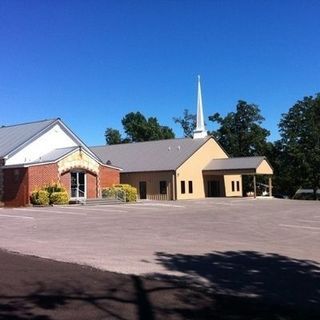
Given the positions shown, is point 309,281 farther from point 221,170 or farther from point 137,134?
point 137,134

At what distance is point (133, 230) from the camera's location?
56.4 feet

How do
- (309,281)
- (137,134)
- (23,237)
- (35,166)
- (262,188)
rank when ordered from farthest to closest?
1. (137,134)
2. (262,188)
3. (35,166)
4. (23,237)
5. (309,281)

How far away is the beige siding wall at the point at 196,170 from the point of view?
4716cm

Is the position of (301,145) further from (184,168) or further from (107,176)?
(107,176)

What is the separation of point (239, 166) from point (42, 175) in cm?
1967

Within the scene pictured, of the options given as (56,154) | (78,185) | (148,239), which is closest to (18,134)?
(56,154)

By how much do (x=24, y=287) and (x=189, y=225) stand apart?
11.8 meters

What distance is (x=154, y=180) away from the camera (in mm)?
47688

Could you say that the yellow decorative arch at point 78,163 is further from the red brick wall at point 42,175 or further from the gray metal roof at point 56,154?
the red brick wall at point 42,175

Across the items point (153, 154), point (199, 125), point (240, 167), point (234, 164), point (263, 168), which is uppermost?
point (199, 125)

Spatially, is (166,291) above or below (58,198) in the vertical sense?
below

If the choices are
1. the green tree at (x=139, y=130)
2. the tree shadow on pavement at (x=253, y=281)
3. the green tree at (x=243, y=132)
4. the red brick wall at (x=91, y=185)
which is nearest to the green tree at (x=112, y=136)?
the green tree at (x=139, y=130)

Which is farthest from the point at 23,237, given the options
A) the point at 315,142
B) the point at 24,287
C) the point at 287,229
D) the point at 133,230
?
the point at 315,142

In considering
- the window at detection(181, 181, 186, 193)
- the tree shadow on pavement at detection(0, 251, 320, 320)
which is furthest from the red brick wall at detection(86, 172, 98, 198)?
the tree shadow on pavement at detection(0, 251, 320, 320)
